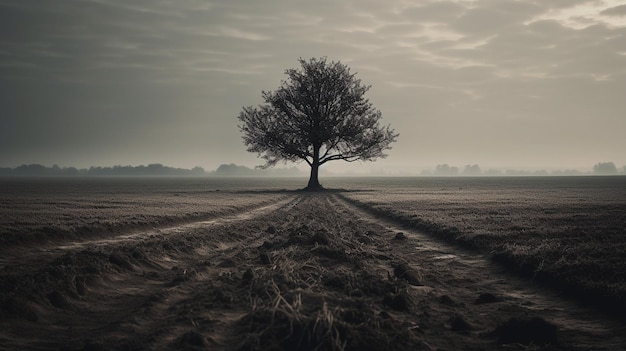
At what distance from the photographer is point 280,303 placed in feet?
25.3

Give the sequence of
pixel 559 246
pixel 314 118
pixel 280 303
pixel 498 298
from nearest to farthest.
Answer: pixel 280 303, pixel 498 298, pixel 559 246, pixel 314 118

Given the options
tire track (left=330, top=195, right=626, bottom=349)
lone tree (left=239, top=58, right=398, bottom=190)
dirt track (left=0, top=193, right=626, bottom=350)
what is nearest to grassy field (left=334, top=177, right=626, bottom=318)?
tire track (left=330, top=195, right=626, bottom=349)

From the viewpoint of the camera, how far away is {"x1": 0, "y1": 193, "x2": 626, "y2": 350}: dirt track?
21.0 ft

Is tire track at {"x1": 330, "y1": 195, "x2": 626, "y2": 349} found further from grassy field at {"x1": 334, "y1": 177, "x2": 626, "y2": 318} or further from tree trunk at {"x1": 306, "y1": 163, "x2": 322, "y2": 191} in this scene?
tree trunk at {"x1": 306, "y1": 163, "x2": 322, "y2": 191}

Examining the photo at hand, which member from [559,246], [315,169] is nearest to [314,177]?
[315,169]

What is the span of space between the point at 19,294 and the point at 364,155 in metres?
60.5

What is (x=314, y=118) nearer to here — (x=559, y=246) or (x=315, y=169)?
(x=315, y=169)

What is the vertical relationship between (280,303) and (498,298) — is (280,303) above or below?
above

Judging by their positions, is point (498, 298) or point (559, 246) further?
point (559, 246)

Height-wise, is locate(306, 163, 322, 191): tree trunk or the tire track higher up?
locate(306, 163, 322, 191): tree trunk

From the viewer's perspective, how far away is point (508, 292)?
998cm

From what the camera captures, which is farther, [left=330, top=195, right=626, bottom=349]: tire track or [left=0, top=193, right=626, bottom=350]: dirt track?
[left=330, top=195, right=626, bottom=349]: tire track

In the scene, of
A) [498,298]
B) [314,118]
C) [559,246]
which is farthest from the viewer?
[314,118]

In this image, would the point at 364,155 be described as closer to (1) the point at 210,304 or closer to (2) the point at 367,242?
(2) the point at 367,242
